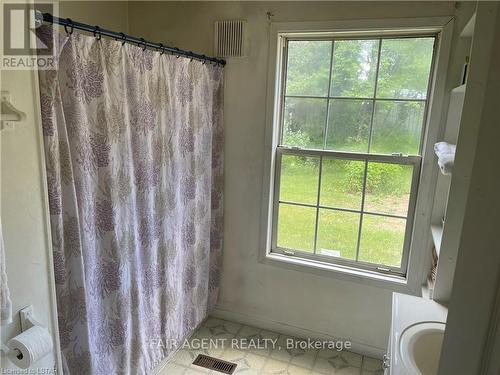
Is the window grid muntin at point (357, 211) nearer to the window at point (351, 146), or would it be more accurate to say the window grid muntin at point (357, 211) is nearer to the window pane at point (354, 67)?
the window at point (351, 146)

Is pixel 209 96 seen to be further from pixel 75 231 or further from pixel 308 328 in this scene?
pixel 308 328

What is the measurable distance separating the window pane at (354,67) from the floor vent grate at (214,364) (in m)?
1.80

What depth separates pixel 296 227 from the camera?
8.20 feet

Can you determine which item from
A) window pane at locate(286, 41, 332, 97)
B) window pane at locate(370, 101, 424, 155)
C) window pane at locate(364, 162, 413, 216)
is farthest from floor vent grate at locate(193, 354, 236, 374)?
window pane at locate(286, 41, 332, 97)

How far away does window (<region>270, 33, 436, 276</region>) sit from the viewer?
212cm

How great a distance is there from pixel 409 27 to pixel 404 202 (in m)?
0.98

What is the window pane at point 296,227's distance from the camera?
2453 mm

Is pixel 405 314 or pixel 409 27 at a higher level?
pixel 409 27

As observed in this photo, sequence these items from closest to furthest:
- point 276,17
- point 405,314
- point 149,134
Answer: point 405,314 < point 149,134 < point 276,17

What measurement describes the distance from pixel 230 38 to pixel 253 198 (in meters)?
1.03

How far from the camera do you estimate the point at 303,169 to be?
2.40 meters

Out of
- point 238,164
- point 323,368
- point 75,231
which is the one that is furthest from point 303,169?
point 75,231

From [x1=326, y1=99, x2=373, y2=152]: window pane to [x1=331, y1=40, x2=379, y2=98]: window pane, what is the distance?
6 cm

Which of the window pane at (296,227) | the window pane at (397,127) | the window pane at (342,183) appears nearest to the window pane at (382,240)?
the window pane at (342,183)
